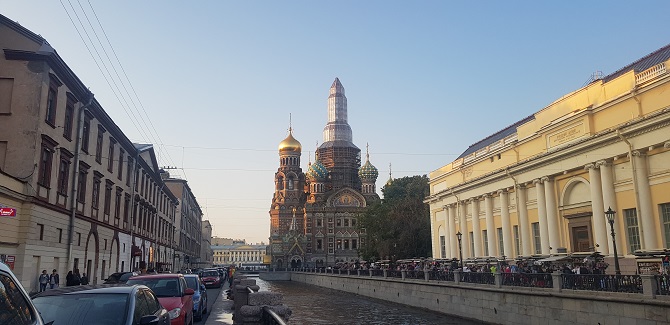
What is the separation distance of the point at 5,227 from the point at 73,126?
7505 mm

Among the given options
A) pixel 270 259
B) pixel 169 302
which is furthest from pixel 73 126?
pixel 270 259

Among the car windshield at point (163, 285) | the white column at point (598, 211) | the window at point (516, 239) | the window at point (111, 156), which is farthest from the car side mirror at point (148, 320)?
the window at point (516, 239)

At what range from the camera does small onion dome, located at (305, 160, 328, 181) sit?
4289 inches

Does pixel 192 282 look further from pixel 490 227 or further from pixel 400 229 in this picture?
pixel 400 229

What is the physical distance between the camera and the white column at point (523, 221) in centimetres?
3247

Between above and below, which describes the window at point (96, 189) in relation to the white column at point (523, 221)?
above

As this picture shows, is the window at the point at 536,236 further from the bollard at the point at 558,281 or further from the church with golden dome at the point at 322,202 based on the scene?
the church with golden dome at the point at 322,202

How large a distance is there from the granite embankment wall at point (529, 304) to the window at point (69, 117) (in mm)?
20040

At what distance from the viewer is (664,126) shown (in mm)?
22125

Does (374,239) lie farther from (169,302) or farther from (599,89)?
(169,302)

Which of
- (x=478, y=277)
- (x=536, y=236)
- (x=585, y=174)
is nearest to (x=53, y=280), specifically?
(x=478, y=277)

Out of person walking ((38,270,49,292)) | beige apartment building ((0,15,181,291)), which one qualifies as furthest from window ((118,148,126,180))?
person walking ((38,270,49,292))

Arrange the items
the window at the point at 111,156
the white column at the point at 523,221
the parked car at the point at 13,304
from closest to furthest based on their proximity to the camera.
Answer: the parked car at the point at 13,304 → the white column at the point at 523,221 → the window at the point at 111,156

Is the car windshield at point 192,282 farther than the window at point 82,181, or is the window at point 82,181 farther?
the window at point 82,181
